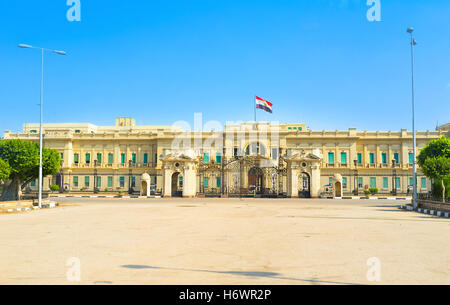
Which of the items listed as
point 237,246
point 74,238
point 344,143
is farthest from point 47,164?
point 344,143

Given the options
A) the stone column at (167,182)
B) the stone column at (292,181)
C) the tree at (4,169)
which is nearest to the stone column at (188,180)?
the stone column at (167,182)

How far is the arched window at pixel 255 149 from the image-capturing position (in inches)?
2288

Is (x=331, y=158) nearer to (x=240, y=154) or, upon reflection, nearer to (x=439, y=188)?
(x=240, y=154)

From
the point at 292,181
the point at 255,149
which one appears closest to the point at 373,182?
the point at 255,149

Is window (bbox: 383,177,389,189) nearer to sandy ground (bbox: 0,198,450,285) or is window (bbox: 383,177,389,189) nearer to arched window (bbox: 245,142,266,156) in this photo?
arched window (bbox: 245,142,266,156)

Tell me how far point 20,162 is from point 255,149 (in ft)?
121

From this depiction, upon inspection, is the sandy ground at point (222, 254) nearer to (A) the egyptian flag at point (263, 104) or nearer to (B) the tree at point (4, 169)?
(B) the tree at point (4, 169)

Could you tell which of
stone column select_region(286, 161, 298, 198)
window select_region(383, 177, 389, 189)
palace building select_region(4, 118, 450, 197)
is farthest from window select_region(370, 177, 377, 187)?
stone column select_region(286, 161, 298, 198)

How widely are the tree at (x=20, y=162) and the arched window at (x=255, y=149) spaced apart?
3310 cm

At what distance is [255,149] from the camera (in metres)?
58.3

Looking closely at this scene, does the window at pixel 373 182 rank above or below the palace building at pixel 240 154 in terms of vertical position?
below

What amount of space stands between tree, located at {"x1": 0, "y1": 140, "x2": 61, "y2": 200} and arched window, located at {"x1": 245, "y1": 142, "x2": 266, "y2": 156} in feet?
109

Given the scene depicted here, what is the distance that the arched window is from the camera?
5812cm
